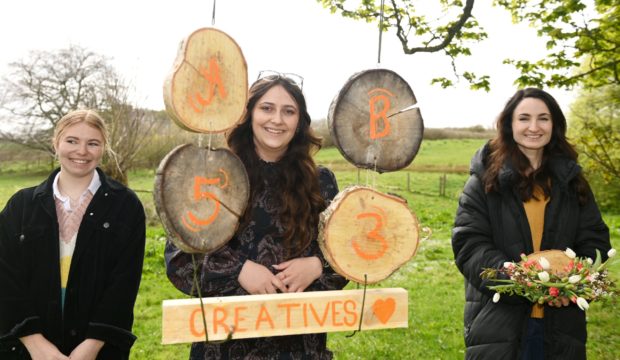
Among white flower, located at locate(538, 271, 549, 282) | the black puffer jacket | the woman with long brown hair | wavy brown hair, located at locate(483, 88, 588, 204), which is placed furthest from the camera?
wavy brown hair, located at locate(483, 88, 588, 204)

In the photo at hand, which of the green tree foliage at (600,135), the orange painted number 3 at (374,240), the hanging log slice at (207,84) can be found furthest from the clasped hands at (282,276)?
the green tree foliage at (600,135)

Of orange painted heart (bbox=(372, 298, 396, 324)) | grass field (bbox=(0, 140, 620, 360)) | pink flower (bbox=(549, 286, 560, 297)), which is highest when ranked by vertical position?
A: pink flower (bbox=(549, 286, 560, 297))

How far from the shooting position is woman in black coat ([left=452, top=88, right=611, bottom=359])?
8.62 feet

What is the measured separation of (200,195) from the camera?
195 cm

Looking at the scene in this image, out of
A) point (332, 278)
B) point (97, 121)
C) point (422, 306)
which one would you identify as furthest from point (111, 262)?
point (422, 306)

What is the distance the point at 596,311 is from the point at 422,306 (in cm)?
217

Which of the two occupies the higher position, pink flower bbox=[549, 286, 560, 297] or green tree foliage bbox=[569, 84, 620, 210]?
green tree foliage bbox=[569, 84, 620, 210]

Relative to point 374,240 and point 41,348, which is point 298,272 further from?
point 41,348

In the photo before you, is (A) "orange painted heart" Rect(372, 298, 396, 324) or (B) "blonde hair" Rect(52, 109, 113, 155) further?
(B) "blonde hair" Rect(52, 109, 113, 155)

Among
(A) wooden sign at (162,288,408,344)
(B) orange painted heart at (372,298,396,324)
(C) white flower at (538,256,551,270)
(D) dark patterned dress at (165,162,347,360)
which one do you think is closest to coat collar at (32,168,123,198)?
(D) dark patterned dress at (165,162,347,360)

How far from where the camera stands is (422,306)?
657cm

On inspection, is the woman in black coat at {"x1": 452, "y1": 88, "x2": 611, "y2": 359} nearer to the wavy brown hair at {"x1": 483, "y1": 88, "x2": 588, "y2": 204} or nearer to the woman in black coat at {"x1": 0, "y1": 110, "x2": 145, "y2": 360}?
the wavy brown hair at {"x1": 483, "y1": 88, "x2": 588, "y2": 204}

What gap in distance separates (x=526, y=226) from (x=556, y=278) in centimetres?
36

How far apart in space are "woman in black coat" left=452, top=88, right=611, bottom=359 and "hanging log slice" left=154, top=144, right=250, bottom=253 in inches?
52.9
